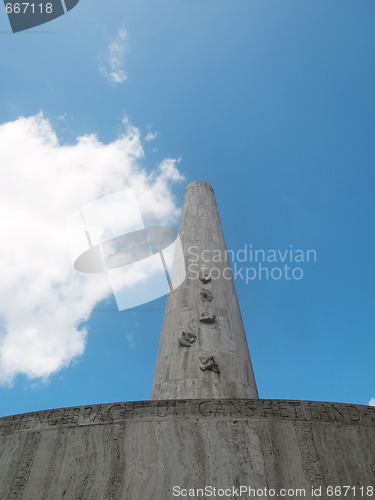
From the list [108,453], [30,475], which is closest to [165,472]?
[108,453]

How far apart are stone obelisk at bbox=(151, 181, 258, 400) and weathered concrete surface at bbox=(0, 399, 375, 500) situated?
12.2ft

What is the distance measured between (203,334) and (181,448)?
5.48 meters

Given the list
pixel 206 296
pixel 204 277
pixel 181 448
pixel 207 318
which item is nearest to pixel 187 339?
pixel 207 318

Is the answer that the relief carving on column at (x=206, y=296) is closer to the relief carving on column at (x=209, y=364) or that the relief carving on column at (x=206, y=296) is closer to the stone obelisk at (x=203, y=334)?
the stone obelisk at (x=203, y=334)

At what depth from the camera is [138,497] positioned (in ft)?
17.2

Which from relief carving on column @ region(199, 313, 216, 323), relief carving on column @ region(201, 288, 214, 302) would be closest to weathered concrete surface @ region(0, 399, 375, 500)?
relief carving on column @ region(199, 313, 216, 323)

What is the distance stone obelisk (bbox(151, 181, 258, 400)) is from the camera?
10148mm

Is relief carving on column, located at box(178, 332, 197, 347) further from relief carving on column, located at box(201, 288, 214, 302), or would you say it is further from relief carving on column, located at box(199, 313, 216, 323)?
relief carving on column, located at box(201, 288, 214, 302)

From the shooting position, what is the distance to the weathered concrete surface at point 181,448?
5.38 metres

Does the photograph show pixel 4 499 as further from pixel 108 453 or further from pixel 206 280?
pixel 206 280

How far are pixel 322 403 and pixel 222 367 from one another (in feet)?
14.6

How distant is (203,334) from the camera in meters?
11.1

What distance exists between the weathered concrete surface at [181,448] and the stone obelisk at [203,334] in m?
3.72

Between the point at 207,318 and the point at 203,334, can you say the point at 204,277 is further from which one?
the point at 203,334
